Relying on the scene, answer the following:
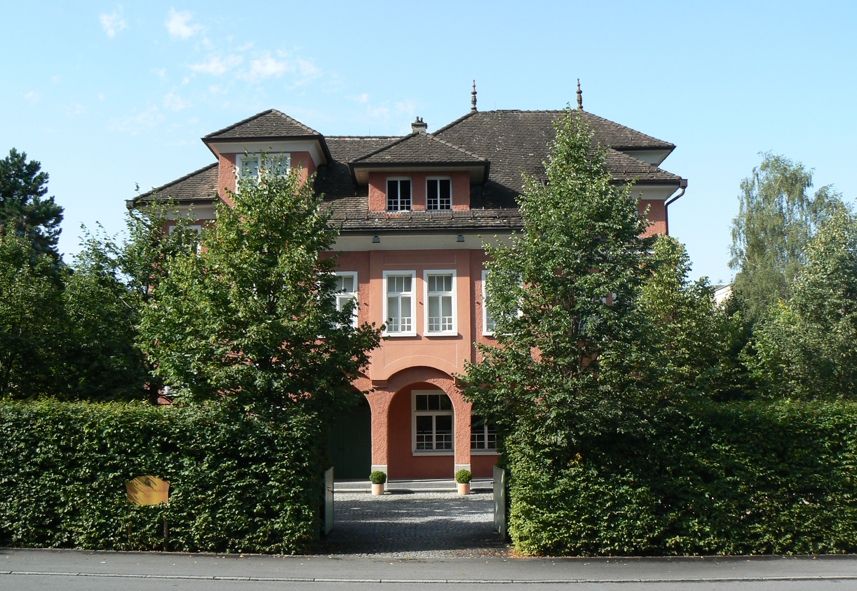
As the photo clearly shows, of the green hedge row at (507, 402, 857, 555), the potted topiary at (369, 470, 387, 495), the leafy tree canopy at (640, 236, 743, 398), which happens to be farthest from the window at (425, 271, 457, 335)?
the green hedge row at (507, 402, 857, 555)

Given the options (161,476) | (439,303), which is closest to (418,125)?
(439,303)

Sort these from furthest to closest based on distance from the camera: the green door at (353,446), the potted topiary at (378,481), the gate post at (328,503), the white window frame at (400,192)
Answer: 1. the green door at (353,446)
2. the white window frame at (400,192)
3. the potted topiary at (378,481)
4. the gate post at (328,503)

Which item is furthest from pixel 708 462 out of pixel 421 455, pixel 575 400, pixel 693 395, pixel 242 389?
pixel 421 455

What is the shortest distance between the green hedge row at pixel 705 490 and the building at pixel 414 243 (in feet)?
37.5

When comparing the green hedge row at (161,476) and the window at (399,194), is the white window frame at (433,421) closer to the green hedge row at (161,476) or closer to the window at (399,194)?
the window at (399,194)

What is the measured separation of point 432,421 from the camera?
29391 millimetres

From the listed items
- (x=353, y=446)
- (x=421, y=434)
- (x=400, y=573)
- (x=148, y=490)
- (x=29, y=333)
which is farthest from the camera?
(x=353, y=446)

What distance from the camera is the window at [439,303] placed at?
27391mm

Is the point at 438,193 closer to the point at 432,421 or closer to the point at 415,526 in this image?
the point at 432,421

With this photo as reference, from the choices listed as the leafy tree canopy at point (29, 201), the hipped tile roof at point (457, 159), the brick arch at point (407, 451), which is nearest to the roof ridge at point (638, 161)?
the hipped tile roof at point (457, 159)

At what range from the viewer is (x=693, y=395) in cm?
1608

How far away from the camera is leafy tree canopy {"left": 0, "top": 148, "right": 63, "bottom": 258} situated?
49688 millimetres

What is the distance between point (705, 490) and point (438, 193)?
14940mm

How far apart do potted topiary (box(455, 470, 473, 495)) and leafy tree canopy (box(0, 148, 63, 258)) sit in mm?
34049
